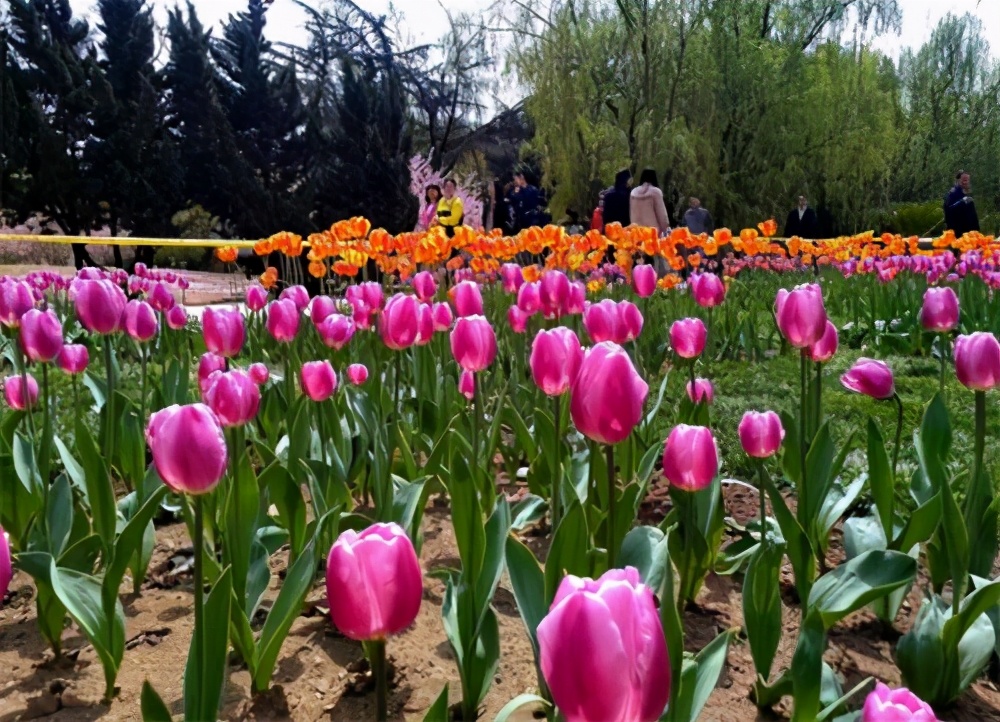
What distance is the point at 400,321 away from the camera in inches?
69.2

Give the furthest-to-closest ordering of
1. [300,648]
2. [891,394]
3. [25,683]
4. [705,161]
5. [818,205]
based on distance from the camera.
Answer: [818,205] < [705,161] < [891,394] < [300,648] < [25,683]

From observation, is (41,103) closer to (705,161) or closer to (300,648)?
(705,161)

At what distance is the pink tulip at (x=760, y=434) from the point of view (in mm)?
1523

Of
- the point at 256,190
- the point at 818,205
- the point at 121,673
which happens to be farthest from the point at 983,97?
the point at 121,673

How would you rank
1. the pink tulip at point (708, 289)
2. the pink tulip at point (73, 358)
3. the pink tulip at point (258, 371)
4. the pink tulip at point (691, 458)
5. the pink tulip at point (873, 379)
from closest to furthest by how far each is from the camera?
the pink tulip at point (691, 458) → the pink tulip at point (873, 379) → the pink tulip at point (73, 358) → the pink tulip at point (258, 371) → the pink tulip at point (708, 289)

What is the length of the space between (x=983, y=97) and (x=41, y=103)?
23687 mm

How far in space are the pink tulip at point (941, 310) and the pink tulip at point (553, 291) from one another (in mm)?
837

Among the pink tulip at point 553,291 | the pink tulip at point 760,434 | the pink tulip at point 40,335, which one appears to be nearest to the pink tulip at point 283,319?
the pink tulip at point 40,335

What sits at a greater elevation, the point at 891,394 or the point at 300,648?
the point at 891,394

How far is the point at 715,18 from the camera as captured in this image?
16.7m

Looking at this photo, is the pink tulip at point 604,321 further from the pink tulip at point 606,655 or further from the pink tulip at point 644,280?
the pink tulip at point 606,655

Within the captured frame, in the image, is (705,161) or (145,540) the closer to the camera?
(145,540)

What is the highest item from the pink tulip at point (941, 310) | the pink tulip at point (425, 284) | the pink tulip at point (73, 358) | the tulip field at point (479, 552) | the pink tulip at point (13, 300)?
the pink tulip at point (13, 300)

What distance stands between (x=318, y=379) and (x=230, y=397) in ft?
Result: 1.39
